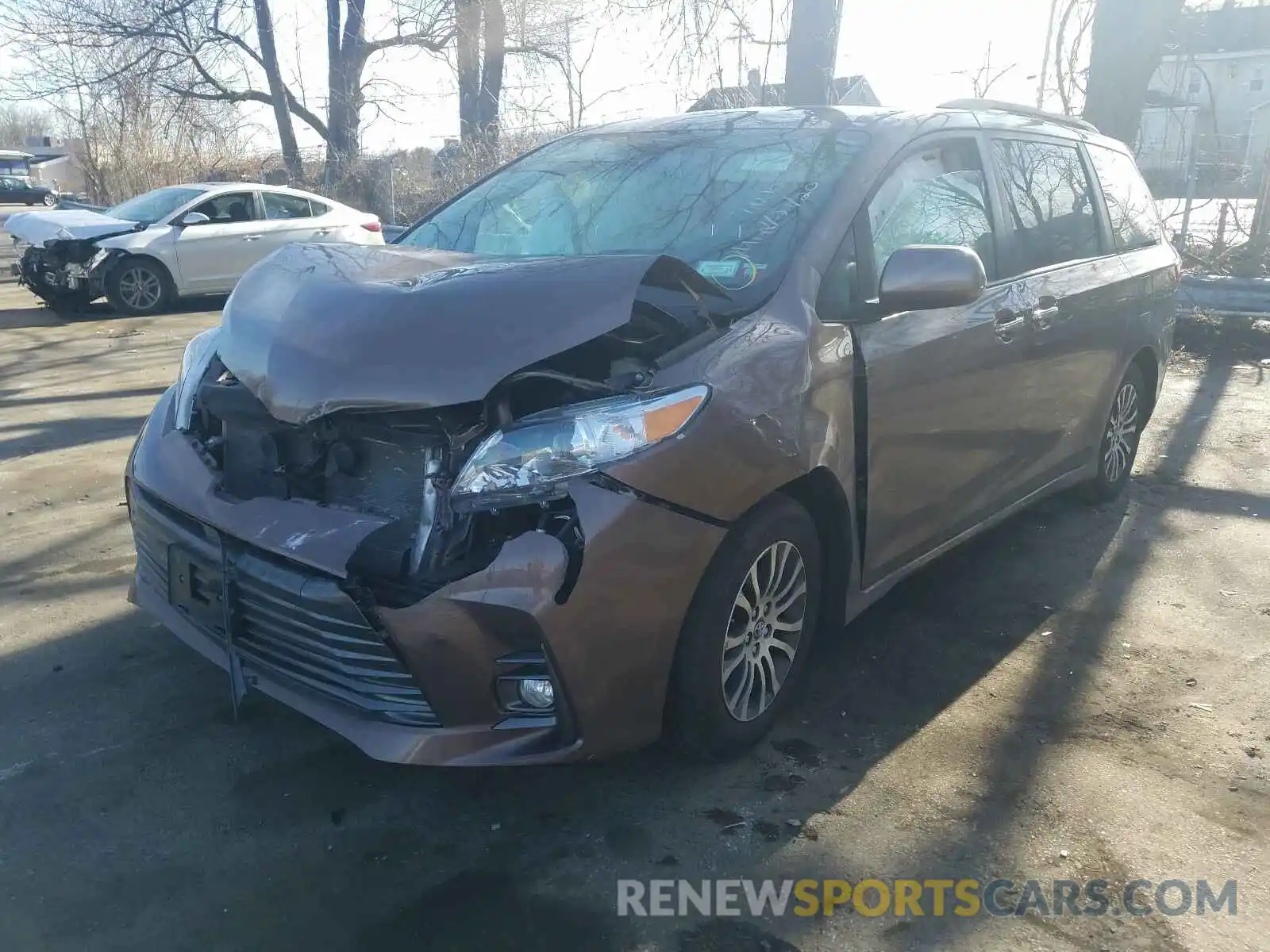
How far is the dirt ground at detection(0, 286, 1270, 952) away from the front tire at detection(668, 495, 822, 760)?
0.17 m

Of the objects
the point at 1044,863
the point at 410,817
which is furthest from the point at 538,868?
the point at 1044,863

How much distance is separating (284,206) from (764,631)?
1232 centimetres

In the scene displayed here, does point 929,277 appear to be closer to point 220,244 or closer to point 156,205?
point 220,244

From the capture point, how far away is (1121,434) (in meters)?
5.52

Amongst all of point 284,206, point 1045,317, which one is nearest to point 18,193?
point 284,206

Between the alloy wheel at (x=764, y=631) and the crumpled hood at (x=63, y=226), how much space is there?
1156 cm

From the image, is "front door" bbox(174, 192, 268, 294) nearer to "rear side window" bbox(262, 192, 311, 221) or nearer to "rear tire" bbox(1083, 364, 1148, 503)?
"rear side window" bbox(262, 192, 311, 221)

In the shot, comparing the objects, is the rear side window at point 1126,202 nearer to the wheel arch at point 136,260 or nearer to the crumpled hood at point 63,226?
the wheel arch at point 136,260

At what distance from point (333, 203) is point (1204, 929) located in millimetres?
13796

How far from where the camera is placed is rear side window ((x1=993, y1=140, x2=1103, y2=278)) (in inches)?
164

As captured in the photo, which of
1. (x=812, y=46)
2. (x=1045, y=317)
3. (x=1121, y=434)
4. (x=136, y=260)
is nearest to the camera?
(x=1045, y=317)

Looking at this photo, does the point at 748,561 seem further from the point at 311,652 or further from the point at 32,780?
the point at 32,780

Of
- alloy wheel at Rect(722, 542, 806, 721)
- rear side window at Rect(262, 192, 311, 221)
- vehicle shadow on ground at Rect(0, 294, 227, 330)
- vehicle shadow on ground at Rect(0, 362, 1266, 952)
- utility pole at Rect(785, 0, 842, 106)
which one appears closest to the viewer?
vehicle shadow on ground at Rect(0, 362, 1266, 952)

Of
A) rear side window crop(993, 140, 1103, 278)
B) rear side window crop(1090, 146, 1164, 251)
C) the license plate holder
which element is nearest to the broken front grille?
the license plate holder
